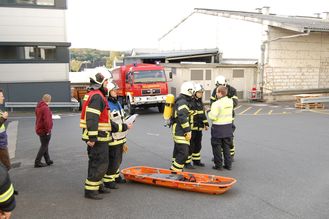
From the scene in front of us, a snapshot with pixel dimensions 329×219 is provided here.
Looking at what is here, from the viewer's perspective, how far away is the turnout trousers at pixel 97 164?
17.3 ft

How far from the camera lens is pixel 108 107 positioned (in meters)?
5.36

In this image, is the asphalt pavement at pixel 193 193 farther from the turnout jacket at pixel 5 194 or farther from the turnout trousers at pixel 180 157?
the turnout jacket at pixel 5 194

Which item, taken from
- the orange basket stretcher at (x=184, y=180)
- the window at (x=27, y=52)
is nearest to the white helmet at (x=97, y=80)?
the orange basket stretcher at (x=184, y=180)

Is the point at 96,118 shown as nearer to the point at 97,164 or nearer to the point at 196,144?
the point at 97,164

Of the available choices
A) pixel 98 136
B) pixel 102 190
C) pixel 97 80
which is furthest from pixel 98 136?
pixel 102 190

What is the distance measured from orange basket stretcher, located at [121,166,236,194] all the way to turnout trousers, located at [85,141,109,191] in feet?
2.86

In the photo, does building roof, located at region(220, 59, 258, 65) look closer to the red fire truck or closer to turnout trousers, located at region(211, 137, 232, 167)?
the red fire truck

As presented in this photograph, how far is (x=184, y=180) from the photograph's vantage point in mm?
5824

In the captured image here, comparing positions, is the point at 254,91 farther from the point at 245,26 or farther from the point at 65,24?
the point at 65,24

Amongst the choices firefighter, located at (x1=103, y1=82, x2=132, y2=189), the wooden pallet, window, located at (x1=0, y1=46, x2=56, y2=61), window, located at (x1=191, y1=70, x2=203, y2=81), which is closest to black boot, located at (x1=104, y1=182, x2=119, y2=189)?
firefighter, located at (x1=103, y1=82, x2=132, y2=189)

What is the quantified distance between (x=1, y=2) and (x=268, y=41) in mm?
16682

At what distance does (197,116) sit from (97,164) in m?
2.60

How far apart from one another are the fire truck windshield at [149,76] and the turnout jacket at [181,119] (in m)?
11.2

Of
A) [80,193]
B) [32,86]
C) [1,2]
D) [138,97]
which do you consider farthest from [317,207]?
[1,2]
